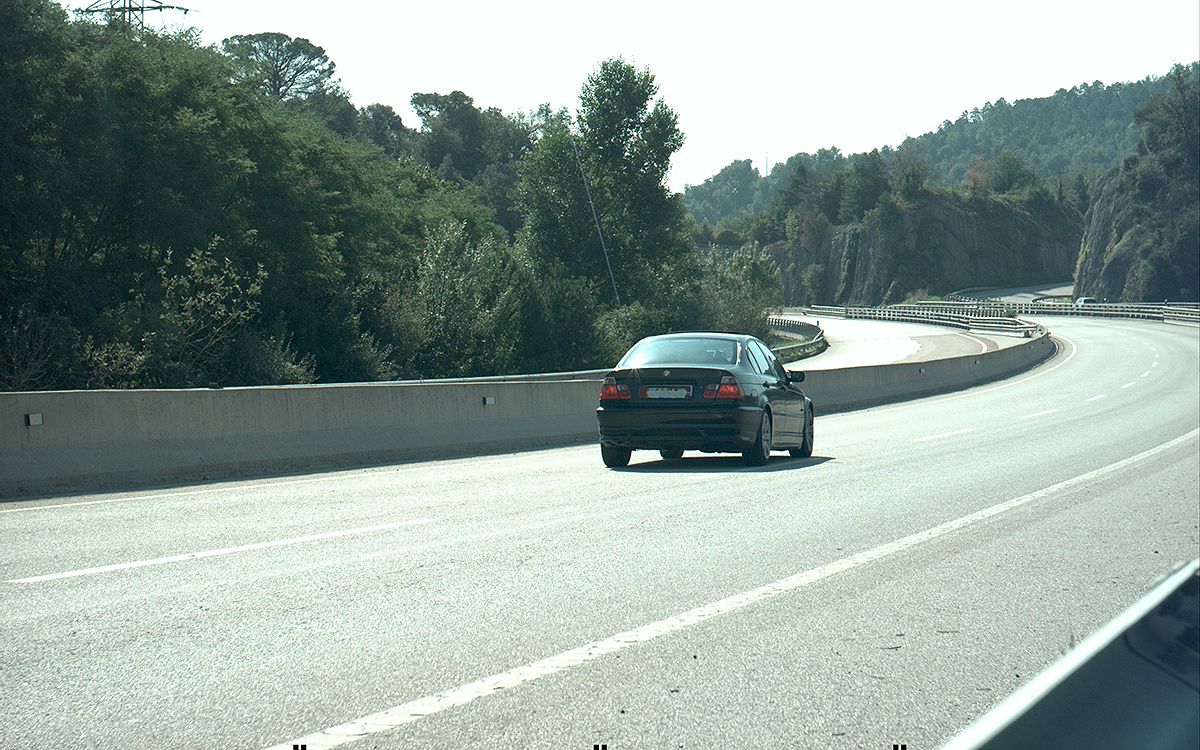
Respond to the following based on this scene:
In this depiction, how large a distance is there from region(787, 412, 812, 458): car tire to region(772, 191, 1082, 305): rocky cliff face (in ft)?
484

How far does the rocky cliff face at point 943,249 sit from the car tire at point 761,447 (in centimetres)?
14946

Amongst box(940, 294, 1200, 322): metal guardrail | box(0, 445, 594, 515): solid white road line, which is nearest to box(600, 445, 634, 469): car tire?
box(0, 445, 594, 515): solid white road line

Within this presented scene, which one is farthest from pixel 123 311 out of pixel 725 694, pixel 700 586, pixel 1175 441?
pixel 725 694

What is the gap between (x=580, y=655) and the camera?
600cm

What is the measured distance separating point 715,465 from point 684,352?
4.76 ft

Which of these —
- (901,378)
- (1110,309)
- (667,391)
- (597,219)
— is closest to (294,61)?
(597,219)

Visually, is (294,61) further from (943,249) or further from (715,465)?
(715,465)

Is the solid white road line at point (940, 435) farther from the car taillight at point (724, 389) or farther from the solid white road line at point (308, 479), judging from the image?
the solid white road line at point (308, 479)

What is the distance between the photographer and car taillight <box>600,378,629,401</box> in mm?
15609

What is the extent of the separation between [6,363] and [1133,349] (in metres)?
49.4

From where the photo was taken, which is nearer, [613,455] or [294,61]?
[613,455]

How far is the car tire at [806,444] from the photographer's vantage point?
17.7m

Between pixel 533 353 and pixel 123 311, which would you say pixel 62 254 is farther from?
pixel 533 353

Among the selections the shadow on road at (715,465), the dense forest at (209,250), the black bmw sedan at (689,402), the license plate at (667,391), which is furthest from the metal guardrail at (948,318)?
the license plate at (667,391)
